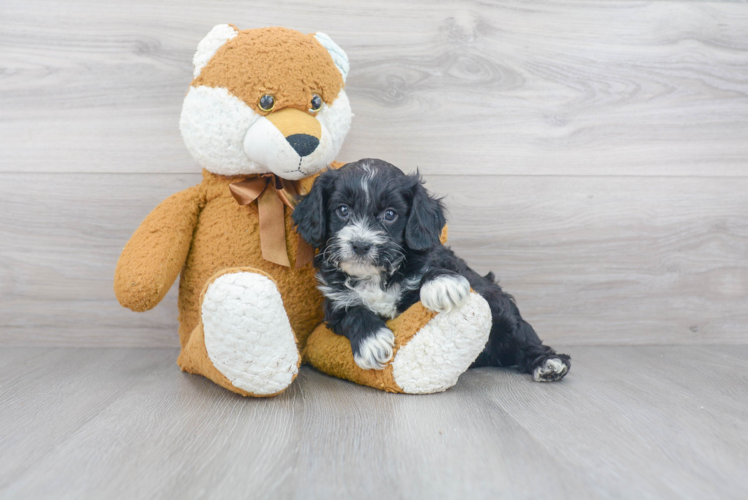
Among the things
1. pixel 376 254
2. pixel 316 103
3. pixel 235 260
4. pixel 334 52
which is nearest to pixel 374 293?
pixel 376 254

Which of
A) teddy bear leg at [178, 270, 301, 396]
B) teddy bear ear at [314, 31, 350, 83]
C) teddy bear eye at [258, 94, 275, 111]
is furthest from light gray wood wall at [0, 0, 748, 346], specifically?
teddy bear leg at [178, 270, 301, 396]

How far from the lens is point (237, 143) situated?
142cm

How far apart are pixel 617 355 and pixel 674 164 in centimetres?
74

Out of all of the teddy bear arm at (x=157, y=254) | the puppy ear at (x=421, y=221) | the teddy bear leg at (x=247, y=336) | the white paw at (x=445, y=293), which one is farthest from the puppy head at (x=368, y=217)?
the teddy bear arm at (x=157, y=254)

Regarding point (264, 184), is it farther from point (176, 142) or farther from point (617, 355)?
point (617, 355)

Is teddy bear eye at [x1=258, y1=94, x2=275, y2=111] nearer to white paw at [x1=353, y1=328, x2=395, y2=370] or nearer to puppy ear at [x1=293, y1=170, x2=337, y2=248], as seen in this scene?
puppy ear at [x1=293, y1=170, x2=337, y2=248]

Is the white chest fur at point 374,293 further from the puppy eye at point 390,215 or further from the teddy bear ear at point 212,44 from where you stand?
the teddy bear ear at point 212,44

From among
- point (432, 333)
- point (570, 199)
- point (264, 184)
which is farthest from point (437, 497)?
point (570, 199)

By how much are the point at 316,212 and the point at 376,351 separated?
38 centimetres

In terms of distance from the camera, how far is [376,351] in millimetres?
1300

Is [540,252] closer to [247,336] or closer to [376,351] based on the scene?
[376,351]

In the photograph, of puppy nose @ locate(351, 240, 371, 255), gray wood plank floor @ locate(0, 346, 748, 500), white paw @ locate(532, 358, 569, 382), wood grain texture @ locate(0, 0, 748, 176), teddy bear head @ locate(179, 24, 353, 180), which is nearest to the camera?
gray wood plank floor @ locate(0, 346, 748, 500)

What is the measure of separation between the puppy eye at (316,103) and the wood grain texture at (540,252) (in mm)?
586

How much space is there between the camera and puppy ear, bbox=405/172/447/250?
134cm
